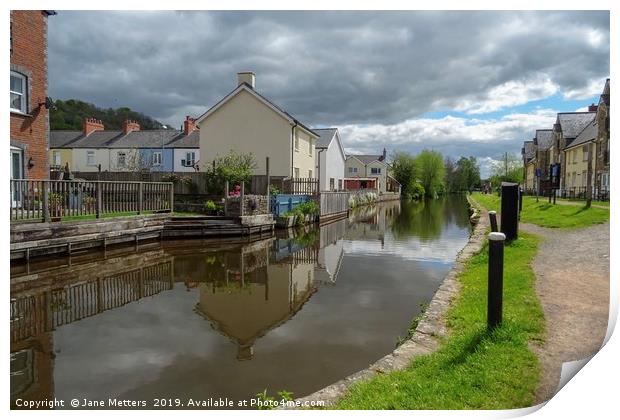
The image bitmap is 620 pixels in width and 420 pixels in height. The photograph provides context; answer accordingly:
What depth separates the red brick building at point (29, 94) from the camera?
1588cm

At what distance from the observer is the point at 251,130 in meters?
29.3

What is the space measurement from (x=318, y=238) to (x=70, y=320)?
40.8ft

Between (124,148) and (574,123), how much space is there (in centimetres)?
4878

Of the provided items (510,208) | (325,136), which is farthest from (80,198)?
(325,136)

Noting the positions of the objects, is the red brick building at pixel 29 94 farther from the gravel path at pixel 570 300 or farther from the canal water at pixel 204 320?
the gravel path at pixel 570 300

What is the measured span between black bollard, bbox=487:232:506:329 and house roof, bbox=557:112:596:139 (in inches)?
1959

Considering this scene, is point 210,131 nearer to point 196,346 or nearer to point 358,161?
point 196,346

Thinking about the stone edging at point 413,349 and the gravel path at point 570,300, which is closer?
the stone edging at point 413,349

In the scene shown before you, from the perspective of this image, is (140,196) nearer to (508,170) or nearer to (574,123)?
(574,123)

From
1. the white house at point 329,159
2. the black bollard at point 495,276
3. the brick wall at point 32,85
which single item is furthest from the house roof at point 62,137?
the black bollard at point 495,276

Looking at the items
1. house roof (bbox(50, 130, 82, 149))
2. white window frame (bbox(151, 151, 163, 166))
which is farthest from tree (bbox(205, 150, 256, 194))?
house roof (bbox(50, 130, 82, 149))

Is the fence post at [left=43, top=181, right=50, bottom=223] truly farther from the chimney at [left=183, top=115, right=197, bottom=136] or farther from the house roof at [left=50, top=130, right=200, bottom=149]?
the chimney at [left=183, top=115, right=197, bottom=136]

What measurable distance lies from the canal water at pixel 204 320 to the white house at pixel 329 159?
93.1 feet
